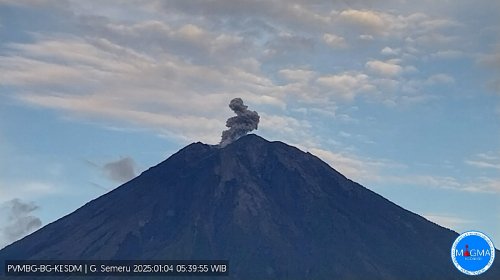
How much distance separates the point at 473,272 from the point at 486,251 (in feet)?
6.67

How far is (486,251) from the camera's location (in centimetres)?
5741

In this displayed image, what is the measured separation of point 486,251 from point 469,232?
2125 millimetres

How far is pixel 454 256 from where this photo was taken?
57.0m

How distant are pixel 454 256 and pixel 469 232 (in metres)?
2.33

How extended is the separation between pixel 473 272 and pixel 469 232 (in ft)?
10.7

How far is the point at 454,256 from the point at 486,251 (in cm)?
278

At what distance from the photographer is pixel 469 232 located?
188 ft

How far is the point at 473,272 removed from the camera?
57.2m
